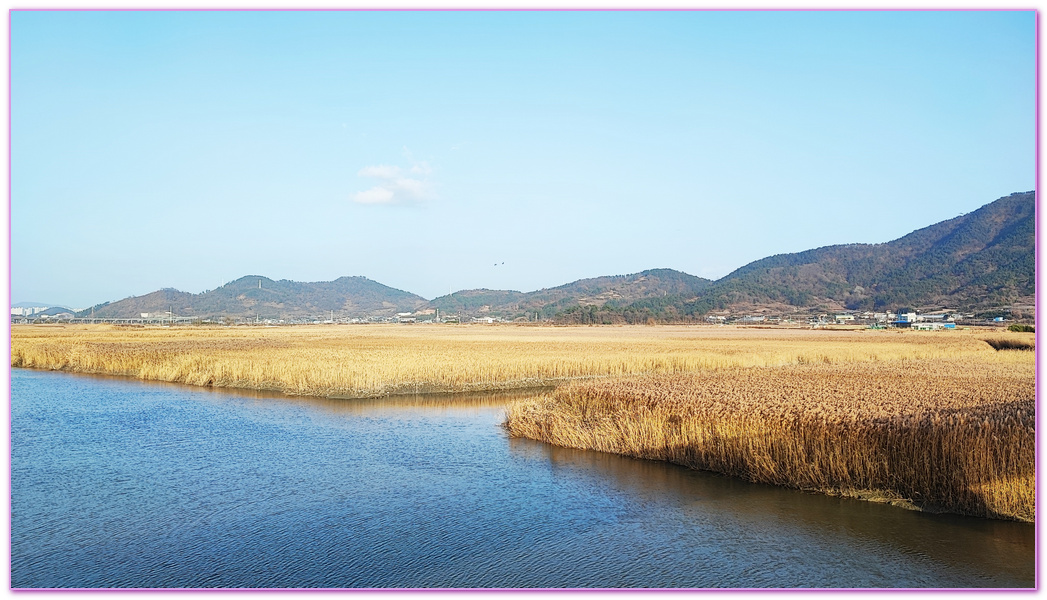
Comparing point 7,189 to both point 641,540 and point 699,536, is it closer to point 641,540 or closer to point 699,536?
point 641,540

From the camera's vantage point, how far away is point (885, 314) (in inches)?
5650

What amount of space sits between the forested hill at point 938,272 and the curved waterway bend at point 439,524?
11.2 m

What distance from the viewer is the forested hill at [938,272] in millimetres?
64500

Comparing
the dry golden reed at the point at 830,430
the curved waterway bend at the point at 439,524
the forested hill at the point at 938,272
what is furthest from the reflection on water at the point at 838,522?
the forested hill at the point at 938,272

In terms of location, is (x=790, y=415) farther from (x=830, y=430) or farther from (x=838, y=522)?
(x=838, y=522)

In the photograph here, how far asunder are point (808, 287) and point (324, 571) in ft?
655

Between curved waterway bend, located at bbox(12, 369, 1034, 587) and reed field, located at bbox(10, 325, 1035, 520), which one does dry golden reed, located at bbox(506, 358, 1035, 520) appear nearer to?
reed field, located at bbox(10, 325, 1035, 520)

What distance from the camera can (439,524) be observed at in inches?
490

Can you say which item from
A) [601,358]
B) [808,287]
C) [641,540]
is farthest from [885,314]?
[641,540]

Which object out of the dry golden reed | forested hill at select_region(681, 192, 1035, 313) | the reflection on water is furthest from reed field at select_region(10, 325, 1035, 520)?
forested hill at select_region(681, 192, 1035, 313)

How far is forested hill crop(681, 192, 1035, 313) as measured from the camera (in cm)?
6450

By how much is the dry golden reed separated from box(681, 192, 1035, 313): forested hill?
20.5ft

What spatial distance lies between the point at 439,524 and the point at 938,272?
129111mm

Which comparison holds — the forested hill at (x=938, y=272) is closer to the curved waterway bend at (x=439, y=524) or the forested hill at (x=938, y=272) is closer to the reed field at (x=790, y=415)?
the reed field at (x=790, y=415)
